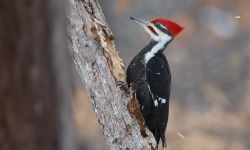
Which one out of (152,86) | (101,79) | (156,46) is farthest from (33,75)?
(156,46)

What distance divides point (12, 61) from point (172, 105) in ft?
19.9

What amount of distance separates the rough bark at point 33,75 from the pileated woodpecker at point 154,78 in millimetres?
2274

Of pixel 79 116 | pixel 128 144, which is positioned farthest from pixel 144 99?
pixel 79 116

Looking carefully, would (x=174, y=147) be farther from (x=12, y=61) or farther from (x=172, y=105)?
(x=12, y=61)

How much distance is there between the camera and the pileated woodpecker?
154 inches

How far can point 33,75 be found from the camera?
1.56 m

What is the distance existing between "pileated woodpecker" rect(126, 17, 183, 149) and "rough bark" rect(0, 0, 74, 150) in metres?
2.27

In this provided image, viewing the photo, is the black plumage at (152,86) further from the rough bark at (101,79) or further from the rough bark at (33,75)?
the rough bark at (33,75)

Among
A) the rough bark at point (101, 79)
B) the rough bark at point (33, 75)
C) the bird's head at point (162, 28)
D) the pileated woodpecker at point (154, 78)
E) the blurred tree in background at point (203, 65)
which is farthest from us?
the blurred tree in background at point (203, 65)

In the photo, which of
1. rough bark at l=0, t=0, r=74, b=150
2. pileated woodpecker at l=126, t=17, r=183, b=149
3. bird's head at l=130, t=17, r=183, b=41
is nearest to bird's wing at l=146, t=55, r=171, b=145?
pileated woodpecker at l=126, t=17, r=183, b=149

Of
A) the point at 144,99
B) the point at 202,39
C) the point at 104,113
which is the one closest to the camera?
the point at 104,113

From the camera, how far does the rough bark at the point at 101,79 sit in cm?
340

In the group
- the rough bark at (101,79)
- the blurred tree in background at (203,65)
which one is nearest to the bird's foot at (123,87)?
the rough bark at (101,79)

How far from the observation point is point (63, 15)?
158 cm
